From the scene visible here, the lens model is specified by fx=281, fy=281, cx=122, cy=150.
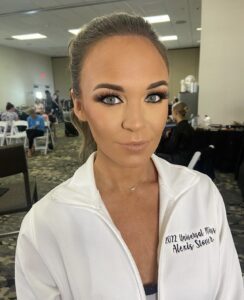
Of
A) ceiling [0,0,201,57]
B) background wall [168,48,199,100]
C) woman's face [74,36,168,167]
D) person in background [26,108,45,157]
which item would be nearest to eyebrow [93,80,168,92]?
woman's face [74,36,168,167]

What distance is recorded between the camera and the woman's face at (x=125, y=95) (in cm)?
58

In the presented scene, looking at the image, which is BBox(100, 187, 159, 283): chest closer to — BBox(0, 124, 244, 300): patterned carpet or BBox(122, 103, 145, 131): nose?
BBox(122, 103, 145, 131): nose

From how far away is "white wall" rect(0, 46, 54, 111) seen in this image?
31.7 ft

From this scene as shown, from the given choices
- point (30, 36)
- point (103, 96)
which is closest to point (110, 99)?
point (103, 96)

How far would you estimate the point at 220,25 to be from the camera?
3818mm

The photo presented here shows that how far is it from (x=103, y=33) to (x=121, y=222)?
1.46 feet

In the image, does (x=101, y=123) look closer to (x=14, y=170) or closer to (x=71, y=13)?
(x=14, y=170)

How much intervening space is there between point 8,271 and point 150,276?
68.4 inches

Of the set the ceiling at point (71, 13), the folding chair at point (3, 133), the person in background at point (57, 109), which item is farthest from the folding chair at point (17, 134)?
the person in background at point (57, 109)

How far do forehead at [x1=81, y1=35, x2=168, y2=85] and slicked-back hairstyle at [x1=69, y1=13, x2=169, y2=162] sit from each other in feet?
0.05

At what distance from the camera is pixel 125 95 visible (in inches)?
22.9

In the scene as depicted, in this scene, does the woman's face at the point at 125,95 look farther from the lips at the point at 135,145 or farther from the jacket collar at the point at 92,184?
the jacket collar at the point at 92,184

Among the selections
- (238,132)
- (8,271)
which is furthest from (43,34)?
(8,271)

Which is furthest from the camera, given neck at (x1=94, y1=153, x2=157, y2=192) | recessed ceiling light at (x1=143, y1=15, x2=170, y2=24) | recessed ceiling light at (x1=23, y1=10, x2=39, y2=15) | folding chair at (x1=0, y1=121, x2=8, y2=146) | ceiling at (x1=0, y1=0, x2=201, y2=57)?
recessed ceiling light at (x1=143, y1=15, x2=170, y2=24)
